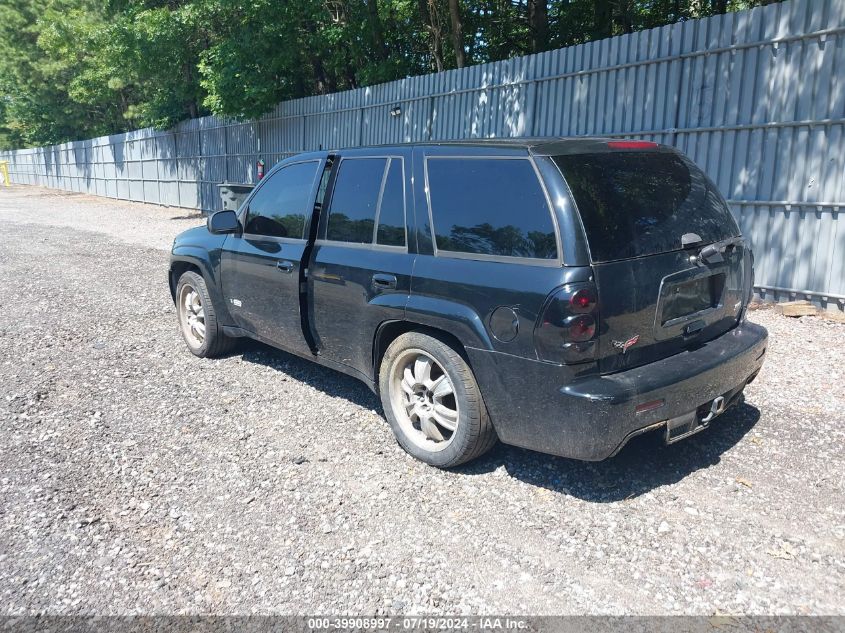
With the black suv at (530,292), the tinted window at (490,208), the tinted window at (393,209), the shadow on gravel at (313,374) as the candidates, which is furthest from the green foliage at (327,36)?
the tinted window at (490,208)

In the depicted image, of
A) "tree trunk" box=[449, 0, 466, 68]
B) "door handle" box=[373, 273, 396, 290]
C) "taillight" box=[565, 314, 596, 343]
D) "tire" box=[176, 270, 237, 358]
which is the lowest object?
"tire" box=[176, 270, 237, 358]

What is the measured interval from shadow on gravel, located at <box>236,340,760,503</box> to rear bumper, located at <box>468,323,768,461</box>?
1.43 feet

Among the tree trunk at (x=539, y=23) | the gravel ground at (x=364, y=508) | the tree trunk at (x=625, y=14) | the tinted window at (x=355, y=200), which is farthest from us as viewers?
the tree trunk at (x=539, y=23)

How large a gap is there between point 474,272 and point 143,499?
2215 millimetres

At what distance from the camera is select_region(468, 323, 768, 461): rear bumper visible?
329cm

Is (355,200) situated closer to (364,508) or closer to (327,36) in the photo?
(364,508)

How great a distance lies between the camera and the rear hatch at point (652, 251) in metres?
3.38

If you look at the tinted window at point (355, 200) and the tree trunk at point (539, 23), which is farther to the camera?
the tree trunk at point (539, 23)

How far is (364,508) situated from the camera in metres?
3.69

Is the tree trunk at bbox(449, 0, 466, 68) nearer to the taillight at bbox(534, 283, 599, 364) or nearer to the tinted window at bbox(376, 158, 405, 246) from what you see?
the tinted window at bbox(376, 158, 405, 246)

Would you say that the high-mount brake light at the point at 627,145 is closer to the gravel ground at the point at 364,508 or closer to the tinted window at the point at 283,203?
the gravel ground at the point at 364,508

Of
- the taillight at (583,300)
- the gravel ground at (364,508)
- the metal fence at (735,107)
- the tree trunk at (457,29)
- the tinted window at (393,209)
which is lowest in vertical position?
the gravel ground at (364,508)

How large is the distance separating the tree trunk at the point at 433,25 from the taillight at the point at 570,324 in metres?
13.0

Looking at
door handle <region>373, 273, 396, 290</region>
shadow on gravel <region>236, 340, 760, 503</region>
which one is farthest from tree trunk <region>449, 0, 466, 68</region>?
shadow on gravel <region>236, 340, 760, 503</region>
